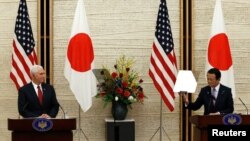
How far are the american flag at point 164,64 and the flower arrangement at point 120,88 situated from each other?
373 mm

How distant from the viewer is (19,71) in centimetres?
723

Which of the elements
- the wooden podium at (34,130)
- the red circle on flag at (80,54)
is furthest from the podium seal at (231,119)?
the red circle on flag at (80,54)

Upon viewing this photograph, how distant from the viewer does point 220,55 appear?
7.54 m

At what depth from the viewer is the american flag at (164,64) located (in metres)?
7.37

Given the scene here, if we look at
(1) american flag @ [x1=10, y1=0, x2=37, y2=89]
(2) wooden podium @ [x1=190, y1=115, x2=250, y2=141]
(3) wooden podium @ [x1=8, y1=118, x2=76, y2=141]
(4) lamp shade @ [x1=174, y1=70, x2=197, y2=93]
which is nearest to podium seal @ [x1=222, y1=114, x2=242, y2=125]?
(2) wooden podium @ [x1=190, y1=115, x2=250, y2=141]

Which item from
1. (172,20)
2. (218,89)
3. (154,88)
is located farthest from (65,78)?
(218,89)

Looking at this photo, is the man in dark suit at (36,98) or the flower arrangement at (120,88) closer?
the man in dark suit at (36,98)

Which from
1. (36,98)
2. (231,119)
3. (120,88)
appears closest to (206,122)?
(231,119)

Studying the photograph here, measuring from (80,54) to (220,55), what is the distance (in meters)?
2.25

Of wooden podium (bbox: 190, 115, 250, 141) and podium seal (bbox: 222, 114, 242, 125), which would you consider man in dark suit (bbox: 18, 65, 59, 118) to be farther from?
podium seal (bbox: 222, 114, 242, 125)

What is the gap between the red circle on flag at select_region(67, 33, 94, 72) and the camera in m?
7.27

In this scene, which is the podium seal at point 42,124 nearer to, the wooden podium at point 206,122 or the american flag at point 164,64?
the wooden podium at point 206,122

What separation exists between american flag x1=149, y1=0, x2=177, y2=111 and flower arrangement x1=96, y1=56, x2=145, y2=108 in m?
0.37

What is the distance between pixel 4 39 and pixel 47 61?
80cm
